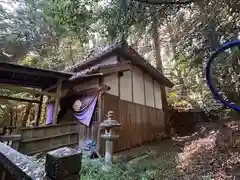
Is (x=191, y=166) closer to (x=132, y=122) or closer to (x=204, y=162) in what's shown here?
(x=204, y=162)

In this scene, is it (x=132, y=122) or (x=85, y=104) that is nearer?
(x=85, y=104)

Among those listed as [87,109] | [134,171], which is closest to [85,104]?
[87,109]

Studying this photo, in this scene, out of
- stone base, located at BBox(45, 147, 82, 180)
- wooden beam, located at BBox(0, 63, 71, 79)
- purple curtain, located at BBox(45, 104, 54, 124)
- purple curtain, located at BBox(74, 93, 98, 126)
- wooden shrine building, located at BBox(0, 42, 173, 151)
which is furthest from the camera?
purple curtain, located at BBox(45, 104, 54, 124)

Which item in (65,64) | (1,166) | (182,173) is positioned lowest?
(182,173)

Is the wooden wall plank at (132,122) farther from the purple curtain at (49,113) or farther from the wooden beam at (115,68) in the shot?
the purple curtain at (49,113)

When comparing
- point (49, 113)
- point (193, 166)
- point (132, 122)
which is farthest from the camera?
point (49, 113)

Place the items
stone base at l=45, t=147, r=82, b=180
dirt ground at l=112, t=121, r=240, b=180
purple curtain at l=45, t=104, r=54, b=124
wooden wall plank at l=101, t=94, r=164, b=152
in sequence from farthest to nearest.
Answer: purple curtain at l=45, t=104, r=54, b=124 < wooden wall plank at l=101, t=94, r=164, b=152 < dirt ground at l=112, t=121, r=240, b=180 < stone base at l=45, t=147, r=82, b=180

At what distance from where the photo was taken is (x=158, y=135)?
11180 millimetres

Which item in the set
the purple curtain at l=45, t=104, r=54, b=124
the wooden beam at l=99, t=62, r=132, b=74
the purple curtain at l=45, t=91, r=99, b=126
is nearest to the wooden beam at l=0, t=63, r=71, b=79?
the purple curtain at l=45, t=91, r=99, b=126

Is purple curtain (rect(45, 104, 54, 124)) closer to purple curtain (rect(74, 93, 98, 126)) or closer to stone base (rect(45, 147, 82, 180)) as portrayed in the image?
purple curtain (rect(74, 93, 98, 126))

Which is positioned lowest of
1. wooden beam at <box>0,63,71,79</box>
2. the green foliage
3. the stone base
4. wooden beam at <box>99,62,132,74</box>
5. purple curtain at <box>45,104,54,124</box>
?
the green foliage

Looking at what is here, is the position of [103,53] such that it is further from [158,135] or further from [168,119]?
[168,119]

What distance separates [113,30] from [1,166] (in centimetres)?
473

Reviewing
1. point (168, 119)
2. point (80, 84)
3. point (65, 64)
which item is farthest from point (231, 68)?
point (65, 64)
